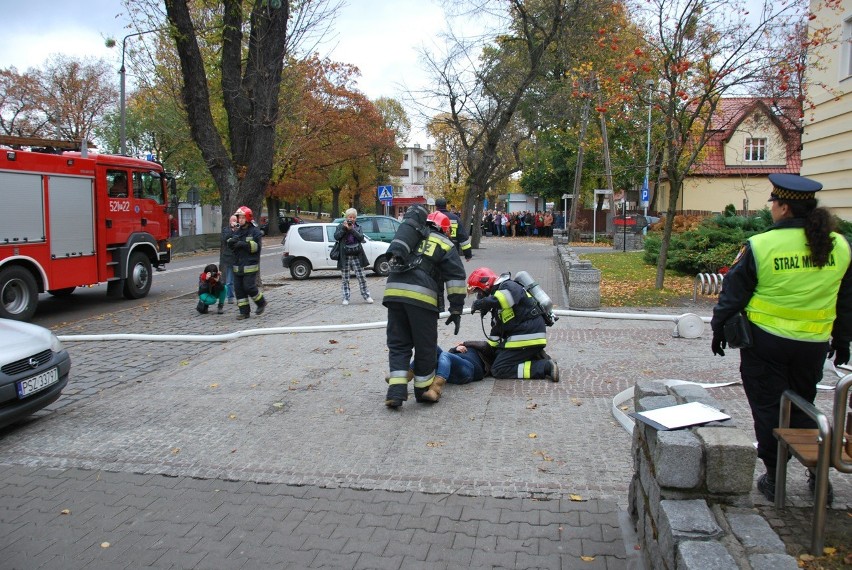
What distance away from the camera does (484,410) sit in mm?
6109

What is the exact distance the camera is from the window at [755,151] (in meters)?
42.1

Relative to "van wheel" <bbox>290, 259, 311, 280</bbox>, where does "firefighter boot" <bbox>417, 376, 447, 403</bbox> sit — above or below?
below

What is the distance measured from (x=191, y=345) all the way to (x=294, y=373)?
2553 millimetres

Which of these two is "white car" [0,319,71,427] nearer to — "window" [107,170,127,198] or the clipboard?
the clipboard

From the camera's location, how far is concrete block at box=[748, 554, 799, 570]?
2.36 m

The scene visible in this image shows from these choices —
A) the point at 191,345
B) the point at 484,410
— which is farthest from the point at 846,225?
the point at 191,345

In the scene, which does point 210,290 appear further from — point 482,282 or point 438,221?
point 438,221

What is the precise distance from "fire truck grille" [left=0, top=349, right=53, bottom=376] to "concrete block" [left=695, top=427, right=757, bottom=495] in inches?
215

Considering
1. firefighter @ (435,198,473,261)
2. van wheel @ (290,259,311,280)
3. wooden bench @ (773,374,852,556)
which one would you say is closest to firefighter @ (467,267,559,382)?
wooden bench @ (773,374,852,556)

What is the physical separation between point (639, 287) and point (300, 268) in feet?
30.5

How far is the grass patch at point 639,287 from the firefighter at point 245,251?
6.25 metres

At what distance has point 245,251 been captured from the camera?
11.0 m

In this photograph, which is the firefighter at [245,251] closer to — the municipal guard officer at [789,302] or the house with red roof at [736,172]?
the municipal guard officer at [789,302]

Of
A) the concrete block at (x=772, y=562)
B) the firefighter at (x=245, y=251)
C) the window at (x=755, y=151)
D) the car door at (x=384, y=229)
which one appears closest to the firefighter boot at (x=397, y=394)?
the concrete block at (x=772, y=562)
